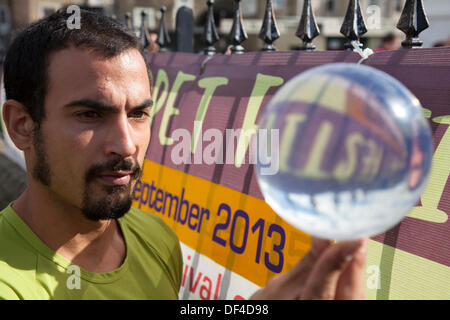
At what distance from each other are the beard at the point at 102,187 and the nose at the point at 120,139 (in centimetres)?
3

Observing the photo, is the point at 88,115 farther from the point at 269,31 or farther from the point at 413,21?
the point at 269,31

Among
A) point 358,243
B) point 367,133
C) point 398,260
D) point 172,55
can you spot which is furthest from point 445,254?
point 172,55

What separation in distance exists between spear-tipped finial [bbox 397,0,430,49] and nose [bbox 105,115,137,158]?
1.38 meters

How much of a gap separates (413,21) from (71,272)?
6.23ft

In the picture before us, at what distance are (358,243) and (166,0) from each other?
30.4 metres

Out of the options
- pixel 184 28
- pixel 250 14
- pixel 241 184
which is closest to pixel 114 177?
pixel 241 184

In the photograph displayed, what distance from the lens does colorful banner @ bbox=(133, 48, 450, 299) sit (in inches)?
64.0

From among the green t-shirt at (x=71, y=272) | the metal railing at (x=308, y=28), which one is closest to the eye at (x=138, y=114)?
the green t-shirt at (x=71, y=272)

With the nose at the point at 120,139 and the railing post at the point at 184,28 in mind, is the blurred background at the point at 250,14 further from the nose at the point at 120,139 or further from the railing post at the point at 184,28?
the nose at the point at 120,139

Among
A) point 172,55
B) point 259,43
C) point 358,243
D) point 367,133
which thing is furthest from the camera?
point 259,43

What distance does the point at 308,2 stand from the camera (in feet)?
8.37

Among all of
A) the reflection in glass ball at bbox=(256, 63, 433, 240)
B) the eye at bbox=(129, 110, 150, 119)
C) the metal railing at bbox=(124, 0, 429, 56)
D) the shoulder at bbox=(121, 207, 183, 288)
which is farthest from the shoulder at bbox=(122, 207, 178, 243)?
the metal railing at bbox=(124, 0, 429, 56)

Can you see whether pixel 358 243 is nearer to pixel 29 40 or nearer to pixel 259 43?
pixel 29 40

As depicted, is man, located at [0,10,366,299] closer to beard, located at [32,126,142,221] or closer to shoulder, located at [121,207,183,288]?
beard, located at [32,126,142,221]
